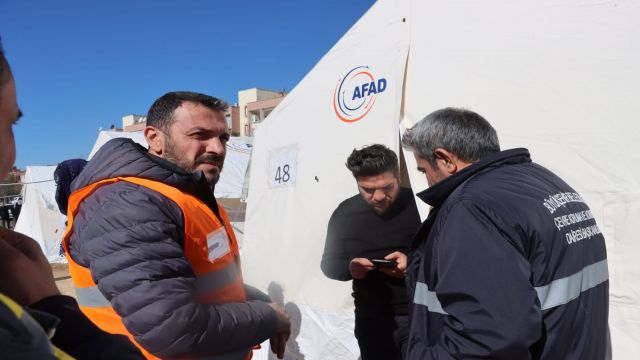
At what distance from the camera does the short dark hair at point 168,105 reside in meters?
1.72

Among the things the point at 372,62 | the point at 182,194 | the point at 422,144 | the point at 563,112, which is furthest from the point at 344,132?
the point at 182,194

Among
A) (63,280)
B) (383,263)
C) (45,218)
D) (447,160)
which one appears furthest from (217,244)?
(45,218)

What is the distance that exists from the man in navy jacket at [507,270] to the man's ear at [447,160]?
0.07 m

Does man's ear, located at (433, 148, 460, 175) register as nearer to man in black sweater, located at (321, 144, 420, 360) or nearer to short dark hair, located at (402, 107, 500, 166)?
short dark hair, located at (402, 107, 500, 166)

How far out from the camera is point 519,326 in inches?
42.5

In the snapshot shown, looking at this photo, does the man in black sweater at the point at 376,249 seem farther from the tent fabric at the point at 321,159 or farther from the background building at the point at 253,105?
the background building at the point at 253,105

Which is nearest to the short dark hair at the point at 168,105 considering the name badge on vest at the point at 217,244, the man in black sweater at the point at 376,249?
the name badge on vest at the point at 217,244

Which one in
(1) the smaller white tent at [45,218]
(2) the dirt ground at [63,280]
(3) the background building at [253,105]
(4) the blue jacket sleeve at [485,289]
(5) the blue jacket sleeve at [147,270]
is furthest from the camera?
(3) the background building at [253,105]

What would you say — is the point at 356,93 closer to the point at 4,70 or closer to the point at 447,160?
the point at 447,160

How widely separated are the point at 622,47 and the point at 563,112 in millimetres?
405

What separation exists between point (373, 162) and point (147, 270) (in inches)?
61.0

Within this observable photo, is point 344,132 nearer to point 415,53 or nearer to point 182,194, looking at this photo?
point 415,53

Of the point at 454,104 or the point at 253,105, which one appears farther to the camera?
the point at 253,105

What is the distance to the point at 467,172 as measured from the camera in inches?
51.7
